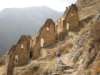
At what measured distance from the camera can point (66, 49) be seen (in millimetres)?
46156

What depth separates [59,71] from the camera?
3956 centimetres

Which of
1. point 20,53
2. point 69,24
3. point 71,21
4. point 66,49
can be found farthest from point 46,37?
point 66,49

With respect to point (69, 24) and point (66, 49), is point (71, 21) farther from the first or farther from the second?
point (66, 49)

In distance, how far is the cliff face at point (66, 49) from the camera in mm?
33844

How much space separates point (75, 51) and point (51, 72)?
12.5 ft

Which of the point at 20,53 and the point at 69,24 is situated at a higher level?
the point at 69,24

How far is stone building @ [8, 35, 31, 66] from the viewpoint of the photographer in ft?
165

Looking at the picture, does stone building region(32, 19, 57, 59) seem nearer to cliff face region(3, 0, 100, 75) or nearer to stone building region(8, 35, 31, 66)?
cliff face region(3, 0, 100, 75)

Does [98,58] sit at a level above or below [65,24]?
below

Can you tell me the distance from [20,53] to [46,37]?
5.49 meters

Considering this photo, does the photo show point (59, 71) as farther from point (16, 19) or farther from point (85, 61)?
point (16, 19)

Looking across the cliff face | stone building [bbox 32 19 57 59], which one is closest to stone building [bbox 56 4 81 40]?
the cliff face

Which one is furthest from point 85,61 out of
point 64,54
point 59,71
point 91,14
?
point 91,14

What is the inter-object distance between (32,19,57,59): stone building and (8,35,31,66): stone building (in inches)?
57.4
